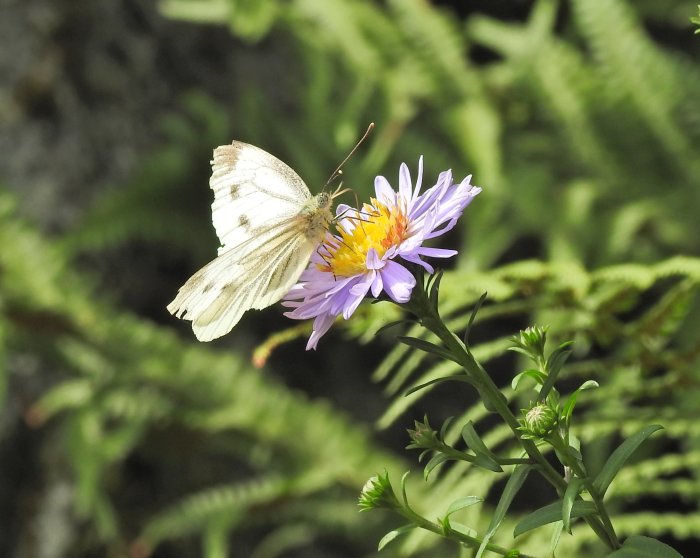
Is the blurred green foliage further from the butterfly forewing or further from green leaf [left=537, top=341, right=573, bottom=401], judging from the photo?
green leaf [left=537, top=341, right=573, bottom=401]

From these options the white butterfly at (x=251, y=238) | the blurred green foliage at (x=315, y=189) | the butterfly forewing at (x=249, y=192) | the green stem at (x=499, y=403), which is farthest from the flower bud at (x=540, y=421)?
the blurred green foliage at (x=315, y=189)

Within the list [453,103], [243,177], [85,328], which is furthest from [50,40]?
[243,177]

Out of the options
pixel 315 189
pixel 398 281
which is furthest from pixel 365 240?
pixel 315 189

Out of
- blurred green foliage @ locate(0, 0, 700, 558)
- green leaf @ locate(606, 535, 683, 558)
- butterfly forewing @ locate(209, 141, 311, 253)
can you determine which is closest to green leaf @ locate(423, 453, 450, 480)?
green leaf @ locate(606, 535, 683, 558)

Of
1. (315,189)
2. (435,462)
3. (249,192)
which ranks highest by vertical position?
(315,189)

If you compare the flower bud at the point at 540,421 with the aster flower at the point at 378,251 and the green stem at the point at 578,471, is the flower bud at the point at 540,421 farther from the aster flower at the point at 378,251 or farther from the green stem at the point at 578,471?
the aster flower at the point at 378,251

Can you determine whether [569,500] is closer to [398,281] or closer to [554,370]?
[554,370]

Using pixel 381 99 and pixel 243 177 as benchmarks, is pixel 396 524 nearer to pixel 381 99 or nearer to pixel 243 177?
pixel 381 99
